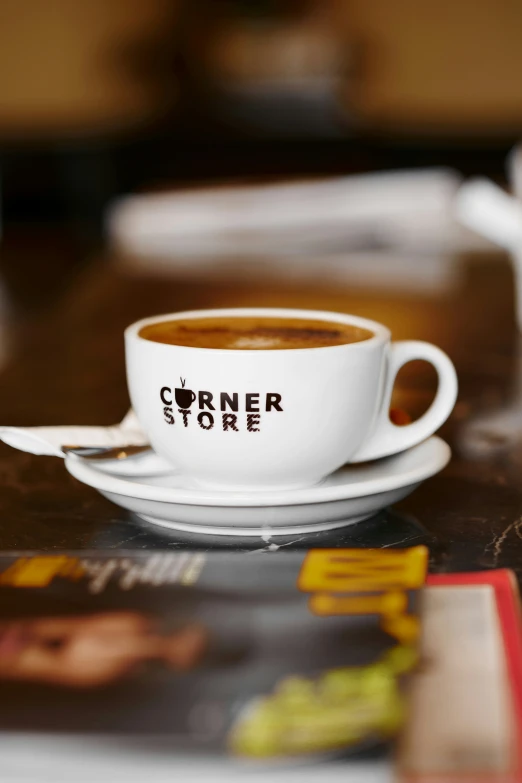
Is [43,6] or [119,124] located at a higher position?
[43,6]

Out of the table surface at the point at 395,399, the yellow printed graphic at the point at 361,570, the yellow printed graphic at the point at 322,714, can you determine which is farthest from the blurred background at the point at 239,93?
the yellow printed graphic at the point at 322,714

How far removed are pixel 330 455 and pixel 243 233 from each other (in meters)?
1.57

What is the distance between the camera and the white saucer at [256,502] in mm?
608

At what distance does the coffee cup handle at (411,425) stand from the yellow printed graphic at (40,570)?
0.70 feet

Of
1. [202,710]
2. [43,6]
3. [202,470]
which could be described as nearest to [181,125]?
[43,6]

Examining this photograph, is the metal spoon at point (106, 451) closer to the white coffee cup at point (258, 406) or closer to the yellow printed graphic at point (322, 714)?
the white coffee cup at point (258, 406)

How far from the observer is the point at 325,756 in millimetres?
377

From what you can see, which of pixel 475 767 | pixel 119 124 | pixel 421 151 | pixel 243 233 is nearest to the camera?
pixel 475 767

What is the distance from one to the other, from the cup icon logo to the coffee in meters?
0.04

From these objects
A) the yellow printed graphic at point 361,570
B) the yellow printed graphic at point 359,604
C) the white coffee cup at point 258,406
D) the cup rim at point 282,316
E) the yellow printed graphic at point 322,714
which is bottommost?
the yellow printed graphic at point 361,570

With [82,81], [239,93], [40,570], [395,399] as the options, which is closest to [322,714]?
[40,570]

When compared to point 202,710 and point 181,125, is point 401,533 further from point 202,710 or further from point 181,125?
point 181,125

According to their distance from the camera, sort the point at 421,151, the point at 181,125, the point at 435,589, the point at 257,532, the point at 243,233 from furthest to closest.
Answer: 1. the point at 181,125
2. the point at 421,151
3. the point at 243,233
4. the point at 257,532
5. the point at 435,589

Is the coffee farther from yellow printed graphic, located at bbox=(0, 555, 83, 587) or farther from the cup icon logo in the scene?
yellow printed graphic, located at bbox=(0, 555, 83, 587)
